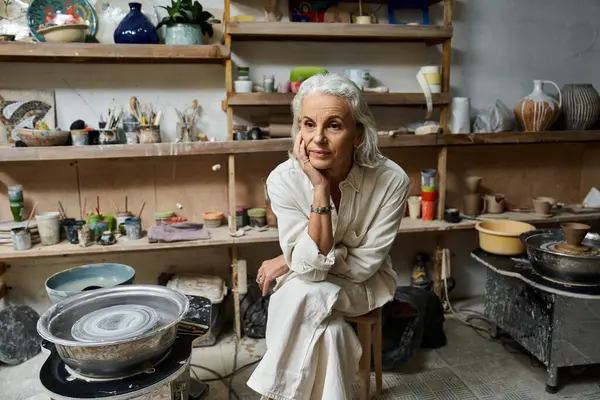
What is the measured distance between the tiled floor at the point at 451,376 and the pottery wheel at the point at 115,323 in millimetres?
771

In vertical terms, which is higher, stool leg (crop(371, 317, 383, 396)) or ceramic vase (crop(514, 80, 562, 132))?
ceramic vase (crop(514, 80, 562, 132))

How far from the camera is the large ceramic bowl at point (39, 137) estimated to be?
8.03 feet

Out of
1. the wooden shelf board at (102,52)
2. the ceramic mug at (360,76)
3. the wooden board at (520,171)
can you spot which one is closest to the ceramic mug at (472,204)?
the wooden board at (520,171)

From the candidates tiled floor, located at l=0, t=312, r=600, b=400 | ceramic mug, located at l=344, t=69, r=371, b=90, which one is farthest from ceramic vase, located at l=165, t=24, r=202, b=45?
tiled floor, located at l=0, t=312, r=600, b=400

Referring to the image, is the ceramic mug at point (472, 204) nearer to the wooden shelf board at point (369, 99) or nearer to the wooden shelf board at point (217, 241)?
the wooden shelf board at point (217, 241)

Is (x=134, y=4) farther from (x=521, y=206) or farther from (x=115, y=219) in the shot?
(x=521, y=206)

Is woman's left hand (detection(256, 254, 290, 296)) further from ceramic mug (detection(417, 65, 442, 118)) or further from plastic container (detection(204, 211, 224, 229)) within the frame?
ceramic mug (detection(417, 65, 442, 118))

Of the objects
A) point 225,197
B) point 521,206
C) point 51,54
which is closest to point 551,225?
point 521,206

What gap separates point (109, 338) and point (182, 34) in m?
1.75

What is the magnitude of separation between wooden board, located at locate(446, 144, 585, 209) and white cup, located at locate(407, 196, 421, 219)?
1.15 ft

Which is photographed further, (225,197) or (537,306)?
(225,197)

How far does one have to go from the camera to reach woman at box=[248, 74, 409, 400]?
67.9 inches

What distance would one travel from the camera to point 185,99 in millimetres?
2879

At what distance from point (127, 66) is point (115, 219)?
0.93m
